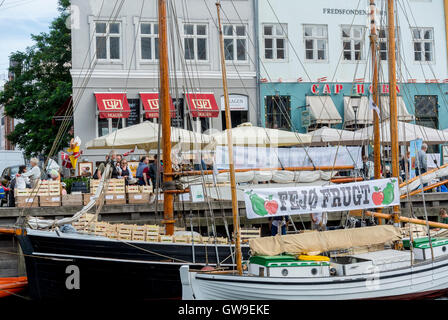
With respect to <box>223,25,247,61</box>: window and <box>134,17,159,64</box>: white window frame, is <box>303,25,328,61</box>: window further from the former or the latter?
<box>134,17,159,64</box>: white window frame

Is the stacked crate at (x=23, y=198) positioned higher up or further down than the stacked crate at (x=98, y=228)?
higher up

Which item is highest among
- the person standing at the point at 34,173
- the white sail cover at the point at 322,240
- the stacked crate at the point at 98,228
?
the person standing at the point at 34,173

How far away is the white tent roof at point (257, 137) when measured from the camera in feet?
69.9

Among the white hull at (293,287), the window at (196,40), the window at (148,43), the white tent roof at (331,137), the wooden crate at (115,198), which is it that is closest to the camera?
the white hull at (293,287)

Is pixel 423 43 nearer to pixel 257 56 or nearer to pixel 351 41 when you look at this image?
pixel 351 41

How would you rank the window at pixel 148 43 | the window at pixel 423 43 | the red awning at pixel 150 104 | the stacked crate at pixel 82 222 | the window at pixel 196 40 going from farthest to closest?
the window at pixel 423 43 → the window at pixel 196 40 → the window at pixel 148 43 → the red awning at pixel 150 104 → the stacked crate at pixel 82 222

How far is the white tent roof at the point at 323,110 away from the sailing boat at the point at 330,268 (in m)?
15.9

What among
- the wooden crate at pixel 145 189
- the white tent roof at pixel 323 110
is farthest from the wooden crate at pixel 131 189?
the white tent roof at pixel 323 110

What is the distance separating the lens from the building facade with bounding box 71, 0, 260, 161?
28.1 meters

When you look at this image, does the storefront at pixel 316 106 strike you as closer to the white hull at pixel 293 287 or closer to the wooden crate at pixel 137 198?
the wooden crate at pixel 137 198

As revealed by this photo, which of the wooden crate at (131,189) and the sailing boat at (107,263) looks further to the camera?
the wooden crate at (131,189)

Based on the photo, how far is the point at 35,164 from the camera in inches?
725

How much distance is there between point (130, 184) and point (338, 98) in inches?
595
